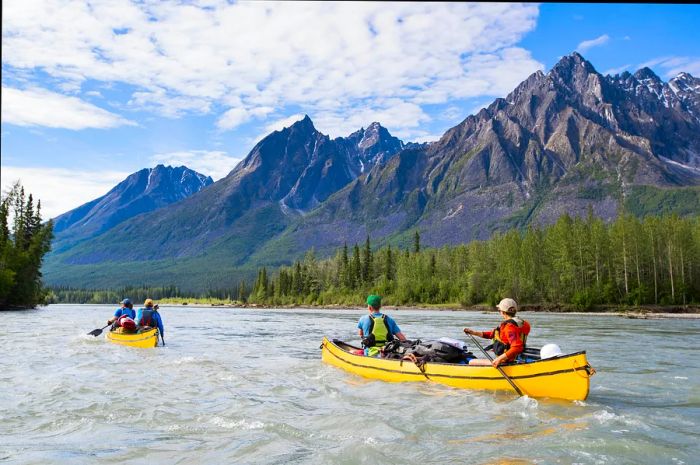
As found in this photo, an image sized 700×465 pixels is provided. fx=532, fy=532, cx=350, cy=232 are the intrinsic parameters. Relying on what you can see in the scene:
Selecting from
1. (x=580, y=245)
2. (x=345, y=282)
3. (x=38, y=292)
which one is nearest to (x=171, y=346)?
(x=38, y=292)

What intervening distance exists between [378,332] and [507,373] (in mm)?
6228

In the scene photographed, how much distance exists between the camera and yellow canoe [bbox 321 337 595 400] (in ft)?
46.1

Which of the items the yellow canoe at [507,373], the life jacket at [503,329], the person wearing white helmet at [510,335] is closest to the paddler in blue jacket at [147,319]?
the yellow canoe at [507,373]

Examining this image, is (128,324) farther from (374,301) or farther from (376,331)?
(374,301)

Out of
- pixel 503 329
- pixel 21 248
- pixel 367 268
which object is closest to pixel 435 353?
pixel 503 329

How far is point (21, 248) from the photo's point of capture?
255 feet

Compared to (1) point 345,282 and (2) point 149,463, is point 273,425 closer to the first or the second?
(2) point 149,463

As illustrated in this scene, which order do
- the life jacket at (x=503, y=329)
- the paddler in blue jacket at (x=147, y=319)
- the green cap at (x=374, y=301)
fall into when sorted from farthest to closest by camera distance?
the paddler in blue jacket at (x=147, y=319)
the green cap at (x=374, y=301)
the life jacket at (x=503, y=329)

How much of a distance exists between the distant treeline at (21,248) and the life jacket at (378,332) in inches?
2669

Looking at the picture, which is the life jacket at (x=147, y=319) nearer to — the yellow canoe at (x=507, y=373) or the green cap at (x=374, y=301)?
the yellow canoe at (x=507, y=373)

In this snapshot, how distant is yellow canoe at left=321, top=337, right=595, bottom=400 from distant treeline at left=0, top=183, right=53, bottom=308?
229ft

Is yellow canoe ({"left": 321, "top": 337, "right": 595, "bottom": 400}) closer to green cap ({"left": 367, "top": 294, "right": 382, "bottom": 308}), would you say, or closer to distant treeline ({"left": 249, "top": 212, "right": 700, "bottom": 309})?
green cap ({"left": 367, "top": 294, "right": 382, "bottom": 308})

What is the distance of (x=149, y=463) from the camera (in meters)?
9.50

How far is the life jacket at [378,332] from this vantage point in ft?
67.1
